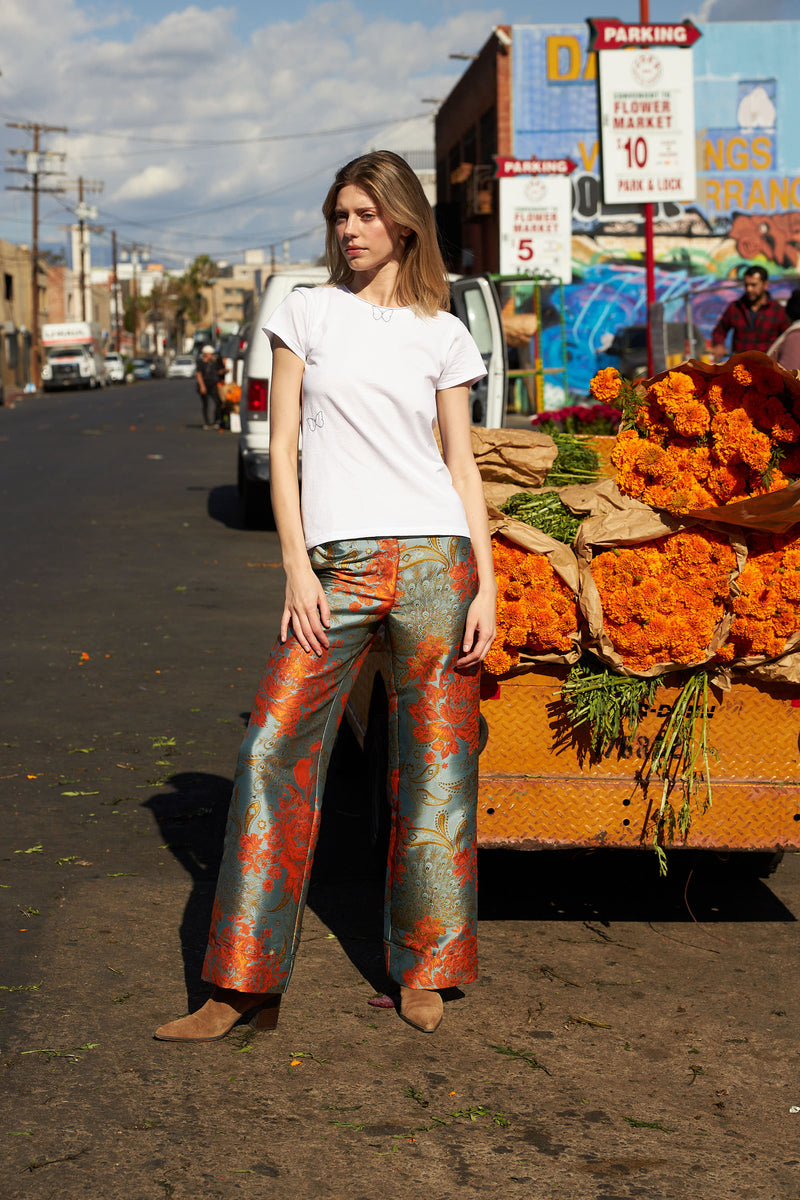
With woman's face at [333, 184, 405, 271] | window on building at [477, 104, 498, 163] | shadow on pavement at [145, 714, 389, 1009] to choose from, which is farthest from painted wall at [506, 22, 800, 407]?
woman's face at [333, 184, 405, 271]

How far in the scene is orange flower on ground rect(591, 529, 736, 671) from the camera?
4.09 m

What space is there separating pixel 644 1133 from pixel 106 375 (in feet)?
275

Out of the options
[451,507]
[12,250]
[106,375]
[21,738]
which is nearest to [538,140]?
[21,738]

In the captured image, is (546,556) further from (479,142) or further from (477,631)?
(479,142)

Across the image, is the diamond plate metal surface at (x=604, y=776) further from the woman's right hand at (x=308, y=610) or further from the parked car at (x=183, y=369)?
the parked car at (x=183, y=369)

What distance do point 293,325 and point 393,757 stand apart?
3.72 feet

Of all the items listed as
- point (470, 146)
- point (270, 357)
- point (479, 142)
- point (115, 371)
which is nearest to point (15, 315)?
point (115, 371)

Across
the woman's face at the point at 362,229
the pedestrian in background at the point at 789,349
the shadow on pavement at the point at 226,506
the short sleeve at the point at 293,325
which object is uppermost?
the pedestrian in background at the point at 789,349

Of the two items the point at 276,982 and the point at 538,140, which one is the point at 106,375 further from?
the point at 276,982

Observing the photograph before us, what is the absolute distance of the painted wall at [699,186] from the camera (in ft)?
105

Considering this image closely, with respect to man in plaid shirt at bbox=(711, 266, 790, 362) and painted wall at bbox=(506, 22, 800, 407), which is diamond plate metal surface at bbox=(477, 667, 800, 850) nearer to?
man in plaid shirt at bbox=(711, 266, 790, 362)

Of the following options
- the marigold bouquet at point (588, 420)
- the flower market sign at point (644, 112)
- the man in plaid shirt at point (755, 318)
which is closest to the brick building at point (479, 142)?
the flower market sign at point (644, 112)

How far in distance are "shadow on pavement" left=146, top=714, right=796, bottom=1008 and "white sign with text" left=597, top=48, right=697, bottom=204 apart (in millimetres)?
9222

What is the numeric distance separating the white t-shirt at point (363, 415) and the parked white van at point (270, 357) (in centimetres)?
856
